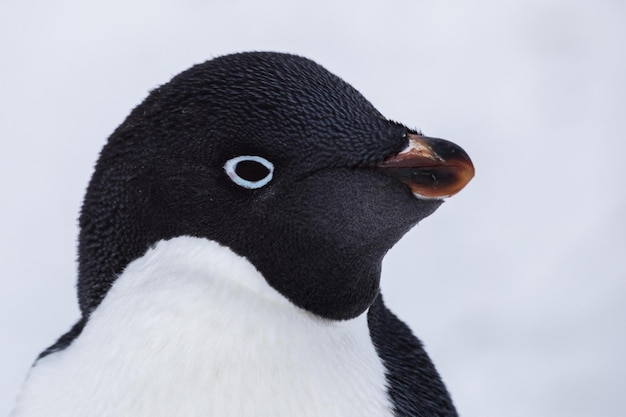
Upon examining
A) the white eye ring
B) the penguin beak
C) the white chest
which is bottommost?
the white chest

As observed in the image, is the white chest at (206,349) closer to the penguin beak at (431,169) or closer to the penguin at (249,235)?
the penguin at (249,235)

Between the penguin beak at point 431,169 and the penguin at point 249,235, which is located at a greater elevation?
the penguin beak at point 431,169

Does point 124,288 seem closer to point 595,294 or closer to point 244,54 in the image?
point 244,54

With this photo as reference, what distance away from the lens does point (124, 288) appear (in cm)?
138

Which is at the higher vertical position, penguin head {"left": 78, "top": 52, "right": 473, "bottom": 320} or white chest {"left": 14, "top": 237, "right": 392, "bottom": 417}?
penguin head {"left": 78, "top": 52, "right": 473, "bottom": 320}

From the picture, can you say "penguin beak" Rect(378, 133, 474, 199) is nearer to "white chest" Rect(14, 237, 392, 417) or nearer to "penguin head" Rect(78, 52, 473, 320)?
"penguin head" Rect(78, 52, 473, 320)

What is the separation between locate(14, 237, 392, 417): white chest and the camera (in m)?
1.32

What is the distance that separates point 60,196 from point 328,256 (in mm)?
1979

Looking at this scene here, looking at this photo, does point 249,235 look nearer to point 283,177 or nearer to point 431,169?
point 283,177

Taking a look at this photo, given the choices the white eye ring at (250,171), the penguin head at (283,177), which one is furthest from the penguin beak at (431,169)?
the white eye ring at (250,171)

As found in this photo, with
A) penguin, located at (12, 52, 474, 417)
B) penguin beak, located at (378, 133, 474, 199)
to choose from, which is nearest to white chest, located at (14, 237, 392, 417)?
penguin, located at (12, 52, 474, 417)

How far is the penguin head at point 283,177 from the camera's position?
4.31 feet

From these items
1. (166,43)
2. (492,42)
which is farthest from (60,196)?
(492,42)

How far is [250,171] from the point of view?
1313mm
